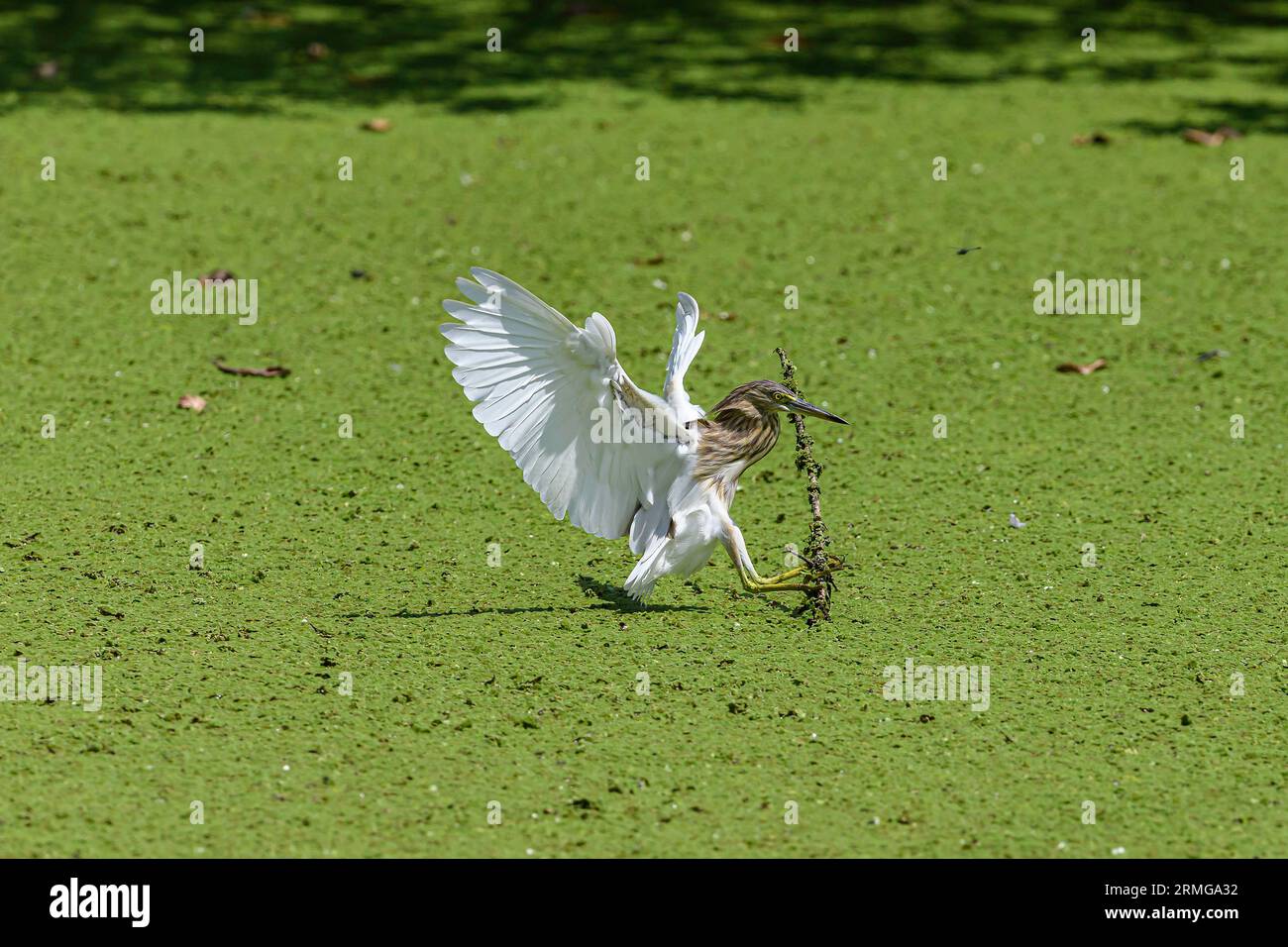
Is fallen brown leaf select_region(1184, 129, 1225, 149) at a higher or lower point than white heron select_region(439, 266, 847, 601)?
higher

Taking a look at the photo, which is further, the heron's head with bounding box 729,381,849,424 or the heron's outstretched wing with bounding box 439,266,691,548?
the heron's head with bounding box 729,381,849,424

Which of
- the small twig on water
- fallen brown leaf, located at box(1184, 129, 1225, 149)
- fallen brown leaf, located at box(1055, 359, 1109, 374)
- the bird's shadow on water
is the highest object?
fallen brown leaf, located at box(1184, 129, 1225, 149)

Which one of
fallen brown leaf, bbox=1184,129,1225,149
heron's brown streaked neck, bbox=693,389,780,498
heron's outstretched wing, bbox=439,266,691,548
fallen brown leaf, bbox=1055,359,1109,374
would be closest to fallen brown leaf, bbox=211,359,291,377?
heron's outstretched wing, bbox=439,266,691,548

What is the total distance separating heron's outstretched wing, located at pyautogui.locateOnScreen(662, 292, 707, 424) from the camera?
3.58 m

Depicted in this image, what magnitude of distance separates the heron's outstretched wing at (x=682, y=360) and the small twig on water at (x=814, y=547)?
0.72ft

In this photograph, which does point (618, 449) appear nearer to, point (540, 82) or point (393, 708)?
point (393, 708)

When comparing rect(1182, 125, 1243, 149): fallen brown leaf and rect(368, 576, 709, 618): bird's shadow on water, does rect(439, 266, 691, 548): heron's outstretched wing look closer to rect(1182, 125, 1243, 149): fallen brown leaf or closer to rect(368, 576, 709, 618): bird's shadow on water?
rect(368, 576, 709, 618): bird's shadow on water

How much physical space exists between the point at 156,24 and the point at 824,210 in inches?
154

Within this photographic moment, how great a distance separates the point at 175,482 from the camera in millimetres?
4402

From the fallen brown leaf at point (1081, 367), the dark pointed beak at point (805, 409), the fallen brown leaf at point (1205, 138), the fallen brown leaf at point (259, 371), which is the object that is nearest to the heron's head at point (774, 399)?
the dark pointed beak at point (805, 409)

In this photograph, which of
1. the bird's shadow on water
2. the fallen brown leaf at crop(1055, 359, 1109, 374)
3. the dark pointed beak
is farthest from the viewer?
the fallen brown leaf at crop(1055, 359, 1109, 374)

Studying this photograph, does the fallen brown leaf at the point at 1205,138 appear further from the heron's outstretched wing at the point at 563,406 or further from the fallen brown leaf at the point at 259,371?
the heron's outstretched wing at the point at 563,406

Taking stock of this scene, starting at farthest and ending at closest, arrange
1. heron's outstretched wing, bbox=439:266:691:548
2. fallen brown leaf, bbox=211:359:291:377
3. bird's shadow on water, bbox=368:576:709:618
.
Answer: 1. fallen brown leaf, bbox=211:359:291:377
2. bird's shadow on water, bbox=368:576:709:618
3. heron's outstretched wing, bbox=439:266:691:548

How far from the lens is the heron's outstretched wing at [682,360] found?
3.58 m
